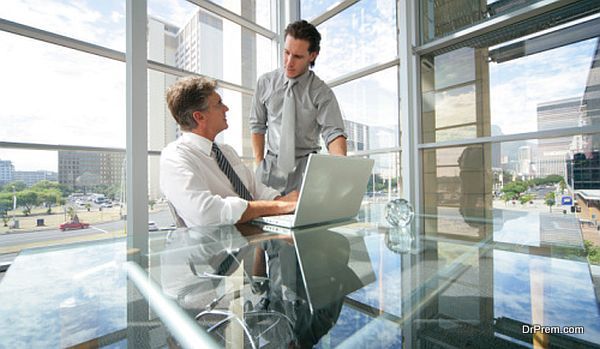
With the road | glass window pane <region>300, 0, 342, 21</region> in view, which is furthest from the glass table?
glass window pane <region>300, 0, 342, 21</region>

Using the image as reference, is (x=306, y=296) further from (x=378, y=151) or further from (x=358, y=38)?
(x=358, y=38)

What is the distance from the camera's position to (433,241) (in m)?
0.65

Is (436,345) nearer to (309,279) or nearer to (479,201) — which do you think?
(309,279)

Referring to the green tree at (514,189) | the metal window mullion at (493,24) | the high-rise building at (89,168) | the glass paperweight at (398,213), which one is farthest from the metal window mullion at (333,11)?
the glass paperweight at (398,213)

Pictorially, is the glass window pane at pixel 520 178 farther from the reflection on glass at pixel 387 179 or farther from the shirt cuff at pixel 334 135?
the shirt cuff at pixel 334 135

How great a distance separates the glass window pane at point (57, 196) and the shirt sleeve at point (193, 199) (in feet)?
4.28

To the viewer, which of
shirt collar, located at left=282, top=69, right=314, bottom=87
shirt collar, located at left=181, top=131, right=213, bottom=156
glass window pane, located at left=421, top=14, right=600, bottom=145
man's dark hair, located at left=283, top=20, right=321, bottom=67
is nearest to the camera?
shirt collar, located at left=181, top=131, right=213, bottom=156

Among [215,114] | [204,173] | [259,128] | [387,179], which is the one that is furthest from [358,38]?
[204,173]

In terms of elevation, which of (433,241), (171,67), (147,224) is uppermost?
(171,67)

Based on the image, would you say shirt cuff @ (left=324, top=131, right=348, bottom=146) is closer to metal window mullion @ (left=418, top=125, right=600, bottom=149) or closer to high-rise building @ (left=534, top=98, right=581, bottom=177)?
metal window mullion @ (left=418, top=125, right=600, bottom=149)

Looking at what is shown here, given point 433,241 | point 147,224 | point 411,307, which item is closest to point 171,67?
point 147,224

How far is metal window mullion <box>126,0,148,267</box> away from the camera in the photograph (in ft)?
6.52

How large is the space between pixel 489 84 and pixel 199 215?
2125 mm

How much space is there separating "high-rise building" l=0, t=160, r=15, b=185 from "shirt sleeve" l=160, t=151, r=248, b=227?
158cm
